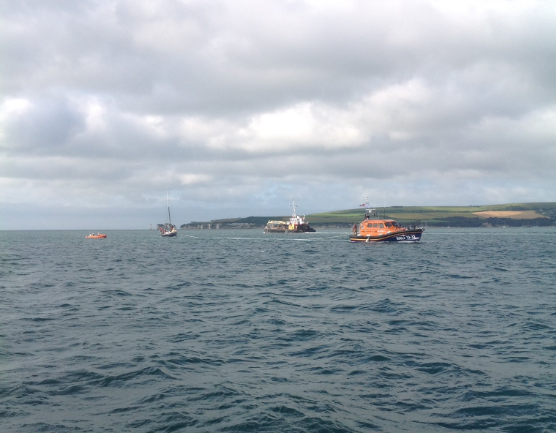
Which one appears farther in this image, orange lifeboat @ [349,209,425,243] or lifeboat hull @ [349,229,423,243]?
orange lifeboat @ [349,209,425,243]

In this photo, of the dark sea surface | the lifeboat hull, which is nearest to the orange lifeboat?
the lifeboat hull

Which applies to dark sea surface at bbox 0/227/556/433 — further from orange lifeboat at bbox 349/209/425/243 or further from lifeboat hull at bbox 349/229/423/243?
orange lifeboat at bbox 349/209/425/243

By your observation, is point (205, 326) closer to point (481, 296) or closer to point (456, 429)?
point (456, 429)

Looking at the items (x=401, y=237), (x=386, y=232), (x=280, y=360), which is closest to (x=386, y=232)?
(x=386, y=232)

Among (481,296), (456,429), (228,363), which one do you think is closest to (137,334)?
(228,363)

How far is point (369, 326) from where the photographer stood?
62.1ft

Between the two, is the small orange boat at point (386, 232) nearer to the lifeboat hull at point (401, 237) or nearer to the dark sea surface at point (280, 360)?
the lifeboat hull at point (401, 237)

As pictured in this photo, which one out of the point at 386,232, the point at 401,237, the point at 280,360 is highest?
the point at 386,232

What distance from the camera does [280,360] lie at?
14469mm

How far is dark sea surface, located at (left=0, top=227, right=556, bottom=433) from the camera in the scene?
10.3 meters

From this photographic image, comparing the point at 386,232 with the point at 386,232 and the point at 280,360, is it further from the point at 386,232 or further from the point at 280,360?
the point at 280,360

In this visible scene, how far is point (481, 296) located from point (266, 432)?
65.0 feet

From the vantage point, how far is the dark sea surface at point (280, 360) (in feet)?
33.9

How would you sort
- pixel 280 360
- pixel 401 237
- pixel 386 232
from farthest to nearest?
pixel 386 232, pixel 401 237, pixel 280 360
